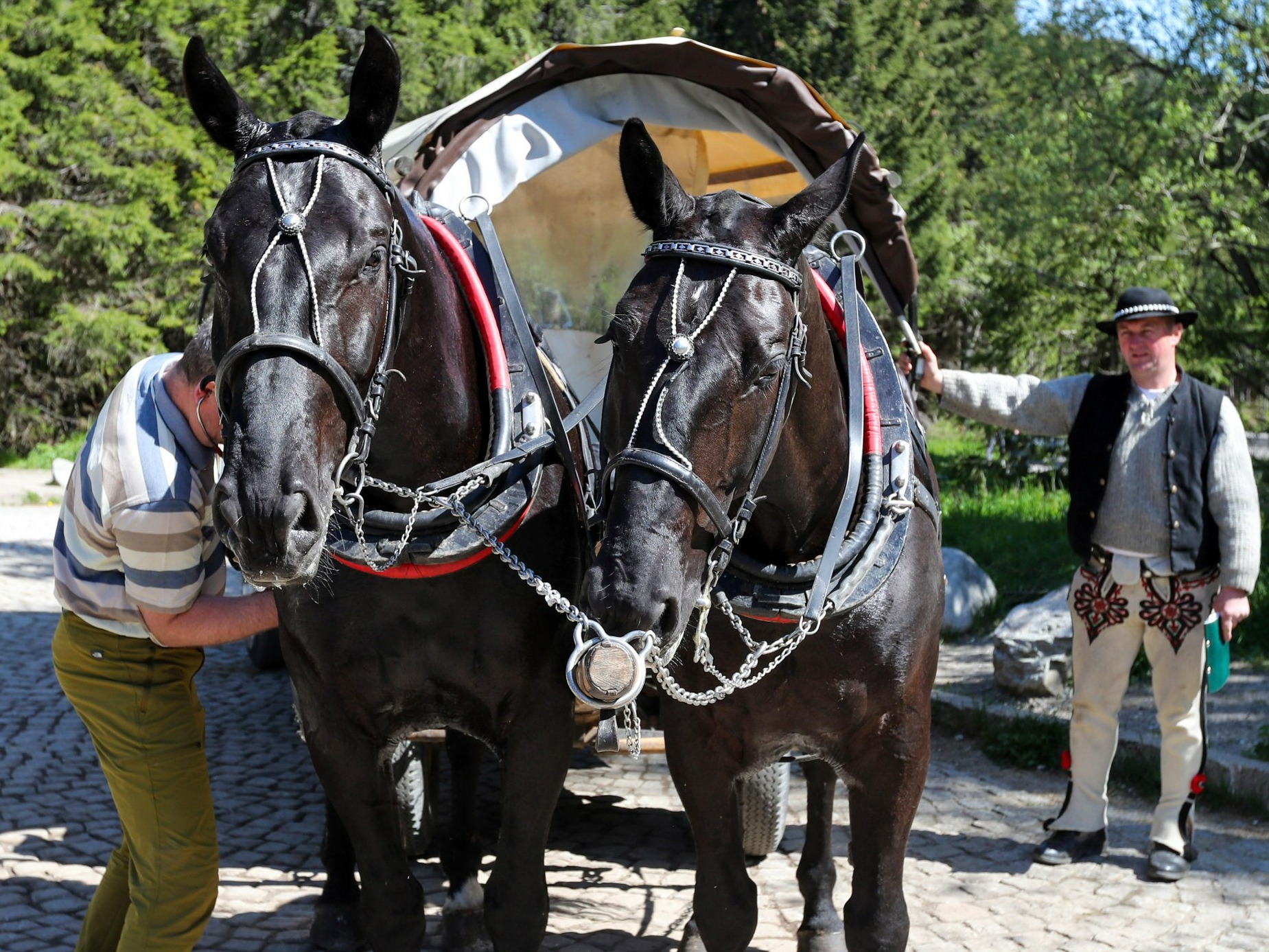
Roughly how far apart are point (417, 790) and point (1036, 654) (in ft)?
10.8

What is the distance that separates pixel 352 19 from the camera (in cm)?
1936

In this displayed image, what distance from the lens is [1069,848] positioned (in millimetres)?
4434

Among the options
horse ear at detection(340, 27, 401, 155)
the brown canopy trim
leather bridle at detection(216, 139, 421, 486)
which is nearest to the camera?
leather bridle at detection(216, 139, 421, 486)

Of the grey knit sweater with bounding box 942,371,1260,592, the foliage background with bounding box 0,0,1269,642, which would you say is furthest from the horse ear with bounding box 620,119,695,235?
the foliage background with bounding box 0,0,1269,642

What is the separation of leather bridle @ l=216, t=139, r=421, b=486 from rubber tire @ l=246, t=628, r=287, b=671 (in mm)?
4766

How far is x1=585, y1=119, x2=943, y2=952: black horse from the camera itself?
209 centimetres

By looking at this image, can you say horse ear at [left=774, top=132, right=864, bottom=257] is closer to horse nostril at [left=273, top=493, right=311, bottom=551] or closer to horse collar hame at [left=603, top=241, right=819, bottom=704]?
horse collar hame at [left=603, top=241, right=819, bottom=704]

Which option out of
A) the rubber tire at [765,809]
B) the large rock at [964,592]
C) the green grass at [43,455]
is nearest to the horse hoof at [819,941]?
the rubber tire at [765,809]

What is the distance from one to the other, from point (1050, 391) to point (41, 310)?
57.7 ft

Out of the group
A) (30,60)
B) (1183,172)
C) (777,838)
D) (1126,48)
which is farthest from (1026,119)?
(30,60)

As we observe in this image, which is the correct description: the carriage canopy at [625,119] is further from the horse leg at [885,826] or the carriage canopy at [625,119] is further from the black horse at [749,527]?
the horse leg at [885,826]

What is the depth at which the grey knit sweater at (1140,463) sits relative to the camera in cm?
418

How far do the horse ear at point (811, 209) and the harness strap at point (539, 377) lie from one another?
86 cm

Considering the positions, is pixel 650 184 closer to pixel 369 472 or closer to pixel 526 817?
pixel 369 472
